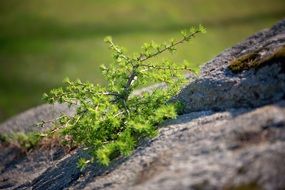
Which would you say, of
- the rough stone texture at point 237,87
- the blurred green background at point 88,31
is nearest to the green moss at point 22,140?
the blurred green background at point 88,31

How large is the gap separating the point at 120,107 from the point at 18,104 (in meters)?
10.9

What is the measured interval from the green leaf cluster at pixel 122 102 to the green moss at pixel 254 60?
2.86 feet

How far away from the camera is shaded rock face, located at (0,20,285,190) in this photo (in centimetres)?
541

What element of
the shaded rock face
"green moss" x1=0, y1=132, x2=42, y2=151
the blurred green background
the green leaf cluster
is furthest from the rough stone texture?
the blurred green background

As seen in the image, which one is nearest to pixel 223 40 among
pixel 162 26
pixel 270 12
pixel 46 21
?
pixel 162 26

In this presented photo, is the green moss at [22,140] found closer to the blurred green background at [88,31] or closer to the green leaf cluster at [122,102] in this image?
the green leaf cluster at [122,102]

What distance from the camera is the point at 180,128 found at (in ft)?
24.1

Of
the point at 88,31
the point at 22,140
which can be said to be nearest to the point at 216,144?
the point at 22,140

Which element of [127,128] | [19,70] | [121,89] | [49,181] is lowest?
[49,181]

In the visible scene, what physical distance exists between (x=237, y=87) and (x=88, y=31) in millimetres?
17121

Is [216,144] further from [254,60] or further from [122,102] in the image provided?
[122,102]

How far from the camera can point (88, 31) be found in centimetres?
2366

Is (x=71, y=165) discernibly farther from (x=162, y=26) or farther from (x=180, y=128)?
(x=162, y=26)

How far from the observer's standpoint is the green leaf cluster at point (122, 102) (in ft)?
24.6
